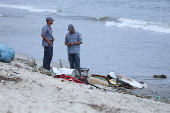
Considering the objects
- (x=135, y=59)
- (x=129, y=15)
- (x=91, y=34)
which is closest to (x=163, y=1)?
(x=129, y=15)

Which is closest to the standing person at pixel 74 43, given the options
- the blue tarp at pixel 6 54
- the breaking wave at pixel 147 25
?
the blue tarp at pixel 6 54

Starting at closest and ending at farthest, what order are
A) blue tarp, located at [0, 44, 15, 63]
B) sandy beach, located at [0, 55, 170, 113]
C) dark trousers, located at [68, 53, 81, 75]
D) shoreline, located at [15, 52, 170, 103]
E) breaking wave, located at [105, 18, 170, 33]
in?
sandy beach, located at [0, 55, 170, 113]
shoreline, located at [15, 52, 170, 103]
blue tarp, located at [0, 44, 15, 63]
dark trousers, located at [68, 53, 81, 75]
breaking wave, located at [105, 18, 170, 33]

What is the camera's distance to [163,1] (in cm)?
4056

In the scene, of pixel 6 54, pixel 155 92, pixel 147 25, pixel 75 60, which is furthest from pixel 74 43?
pixel 147 25

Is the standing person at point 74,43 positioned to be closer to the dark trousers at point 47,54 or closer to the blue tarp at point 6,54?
the dark trousers at point 47,54

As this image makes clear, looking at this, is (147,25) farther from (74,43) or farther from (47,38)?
(47,38)

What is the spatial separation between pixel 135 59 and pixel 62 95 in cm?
772

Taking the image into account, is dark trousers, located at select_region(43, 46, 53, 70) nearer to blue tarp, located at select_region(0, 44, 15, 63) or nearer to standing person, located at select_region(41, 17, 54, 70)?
standing person, located at select_region(41, 17, 54, 70)

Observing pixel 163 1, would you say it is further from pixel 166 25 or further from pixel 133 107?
pixel 133 107

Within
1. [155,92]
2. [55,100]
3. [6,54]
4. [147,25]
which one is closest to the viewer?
[55,100]

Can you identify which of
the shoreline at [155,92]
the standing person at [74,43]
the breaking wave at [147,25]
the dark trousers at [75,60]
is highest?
the breaking wave at [147,25]

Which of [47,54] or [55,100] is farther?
[47,54]

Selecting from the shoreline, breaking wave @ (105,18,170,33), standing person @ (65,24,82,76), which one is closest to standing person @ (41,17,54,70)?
standing person @ (65,24,82,76)

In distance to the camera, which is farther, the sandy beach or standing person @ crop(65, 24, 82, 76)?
standing person @ crop(65, 24, 82, 76)
